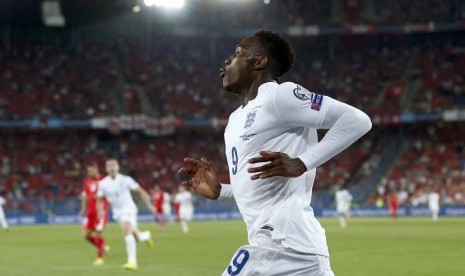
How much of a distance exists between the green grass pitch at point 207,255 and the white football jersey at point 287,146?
448 inches

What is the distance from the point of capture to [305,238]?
198 inches

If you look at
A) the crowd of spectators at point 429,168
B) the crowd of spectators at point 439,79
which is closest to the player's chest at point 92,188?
the crowd of spectators at point 429,168

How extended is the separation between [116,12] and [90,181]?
3925 centimetres

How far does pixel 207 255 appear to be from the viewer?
21.6 metres

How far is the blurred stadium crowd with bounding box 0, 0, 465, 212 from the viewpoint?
55906 mm

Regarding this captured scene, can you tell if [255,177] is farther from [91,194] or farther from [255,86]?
[91,194]

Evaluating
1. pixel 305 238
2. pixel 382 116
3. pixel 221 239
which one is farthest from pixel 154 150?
pixel 305 238

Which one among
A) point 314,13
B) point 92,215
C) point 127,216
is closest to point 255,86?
point 127,216

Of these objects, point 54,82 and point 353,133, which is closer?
point 353,133

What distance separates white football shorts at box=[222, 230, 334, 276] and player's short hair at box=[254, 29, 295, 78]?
1058 mm

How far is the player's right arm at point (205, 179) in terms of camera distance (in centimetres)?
562

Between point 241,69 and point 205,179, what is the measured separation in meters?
0.86

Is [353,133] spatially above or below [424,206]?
above

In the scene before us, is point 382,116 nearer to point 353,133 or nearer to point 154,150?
point 154,150
